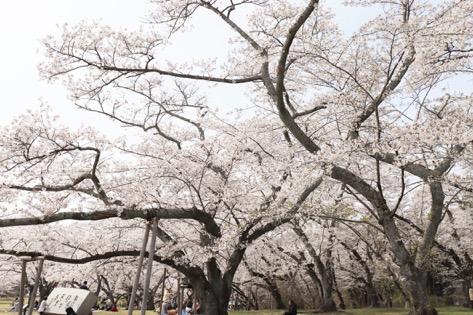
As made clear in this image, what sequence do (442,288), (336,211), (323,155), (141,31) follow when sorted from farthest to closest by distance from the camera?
(442,288), (336,211), (141,31), (323,155)

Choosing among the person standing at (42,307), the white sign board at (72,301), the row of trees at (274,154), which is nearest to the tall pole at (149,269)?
the row of trees at (274,154)

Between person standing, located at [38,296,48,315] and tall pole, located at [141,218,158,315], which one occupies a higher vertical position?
tall pole, located at [141,218,158,315]

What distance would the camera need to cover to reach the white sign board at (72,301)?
38.1ft

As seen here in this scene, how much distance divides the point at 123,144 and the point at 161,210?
3.48 meters

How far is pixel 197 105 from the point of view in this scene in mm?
14500

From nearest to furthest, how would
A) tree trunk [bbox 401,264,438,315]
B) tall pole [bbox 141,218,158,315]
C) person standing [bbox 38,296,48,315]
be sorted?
tall pole [bbox 141,218,158,315] < tree trunk [bbox 401,264,438,315] < person standing [bbox 38,296,48,315]

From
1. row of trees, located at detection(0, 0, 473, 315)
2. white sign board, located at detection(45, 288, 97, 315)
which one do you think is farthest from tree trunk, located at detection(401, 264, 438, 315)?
white sign board, located at detection(45, 288, 97, 315)

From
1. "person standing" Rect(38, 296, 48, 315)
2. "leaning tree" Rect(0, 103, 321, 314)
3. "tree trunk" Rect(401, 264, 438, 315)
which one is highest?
"leaning tree" Rect(0, 103, 321, 314)

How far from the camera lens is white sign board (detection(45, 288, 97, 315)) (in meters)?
11.6

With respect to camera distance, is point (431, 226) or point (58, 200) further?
point (58, 200)

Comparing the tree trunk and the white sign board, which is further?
the white sign board

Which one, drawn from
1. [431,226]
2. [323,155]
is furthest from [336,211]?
[323,155]

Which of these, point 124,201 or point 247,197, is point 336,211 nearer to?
point 247,197

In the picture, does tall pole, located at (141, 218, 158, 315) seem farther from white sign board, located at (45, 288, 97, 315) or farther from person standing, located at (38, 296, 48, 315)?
person standing, located at (38, 296, 48, 315)
